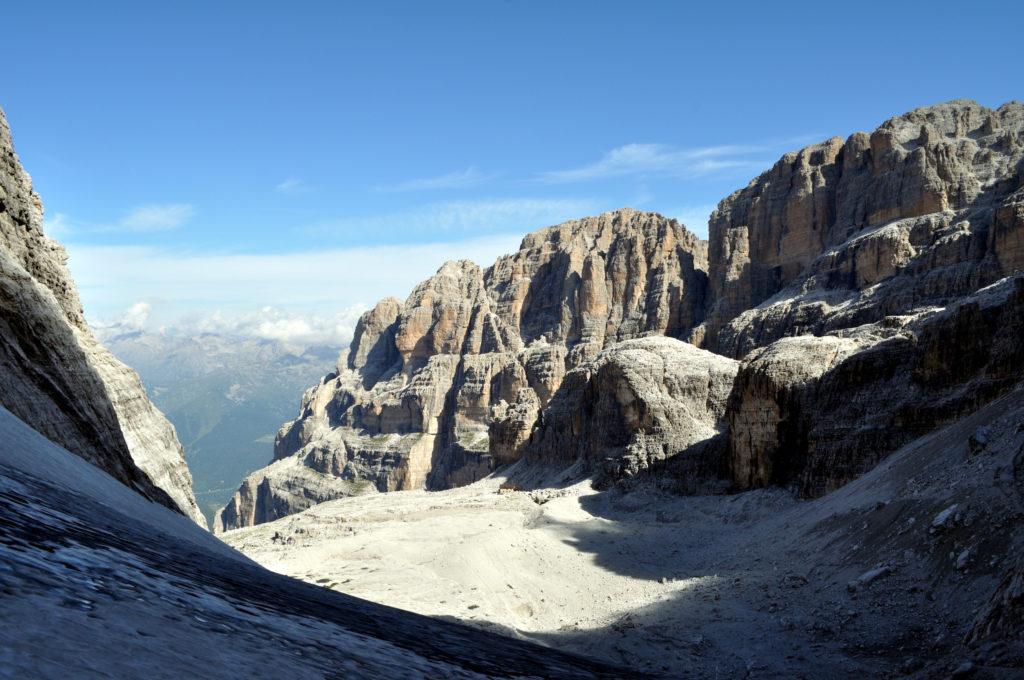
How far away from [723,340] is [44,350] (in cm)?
8023

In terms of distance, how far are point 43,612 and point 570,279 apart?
4913 inches

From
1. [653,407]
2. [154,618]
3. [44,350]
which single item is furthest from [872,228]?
[154,618]

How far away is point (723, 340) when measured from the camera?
87.8 m

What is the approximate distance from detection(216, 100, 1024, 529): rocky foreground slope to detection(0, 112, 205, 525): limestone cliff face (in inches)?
1203

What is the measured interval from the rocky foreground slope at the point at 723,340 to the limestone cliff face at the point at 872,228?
252 millimetres

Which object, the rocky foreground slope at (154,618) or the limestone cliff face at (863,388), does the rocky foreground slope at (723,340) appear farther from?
the rocky foreground slope at (154,618)

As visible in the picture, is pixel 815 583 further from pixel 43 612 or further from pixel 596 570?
pixel 43 612

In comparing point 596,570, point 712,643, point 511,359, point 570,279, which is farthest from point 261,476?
point 712,643

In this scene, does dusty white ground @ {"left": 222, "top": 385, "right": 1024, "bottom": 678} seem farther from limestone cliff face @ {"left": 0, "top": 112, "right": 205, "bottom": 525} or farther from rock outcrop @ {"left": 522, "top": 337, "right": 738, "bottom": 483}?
limestone cliff face @ {"left": 0, "top": 112, "right": 205, "bottom": 525}

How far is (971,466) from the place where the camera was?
67.2 ft

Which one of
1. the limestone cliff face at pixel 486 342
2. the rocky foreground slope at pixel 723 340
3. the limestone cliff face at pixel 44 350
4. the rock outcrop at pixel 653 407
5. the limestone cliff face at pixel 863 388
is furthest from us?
the limestone cliff face at pixel 486 342

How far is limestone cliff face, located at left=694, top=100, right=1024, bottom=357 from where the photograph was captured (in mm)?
66625

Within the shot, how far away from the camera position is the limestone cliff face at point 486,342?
113 metres

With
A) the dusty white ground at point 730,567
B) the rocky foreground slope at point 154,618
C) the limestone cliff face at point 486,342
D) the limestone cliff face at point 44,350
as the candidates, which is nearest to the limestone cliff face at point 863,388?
the dusty white ground at point 730,567
